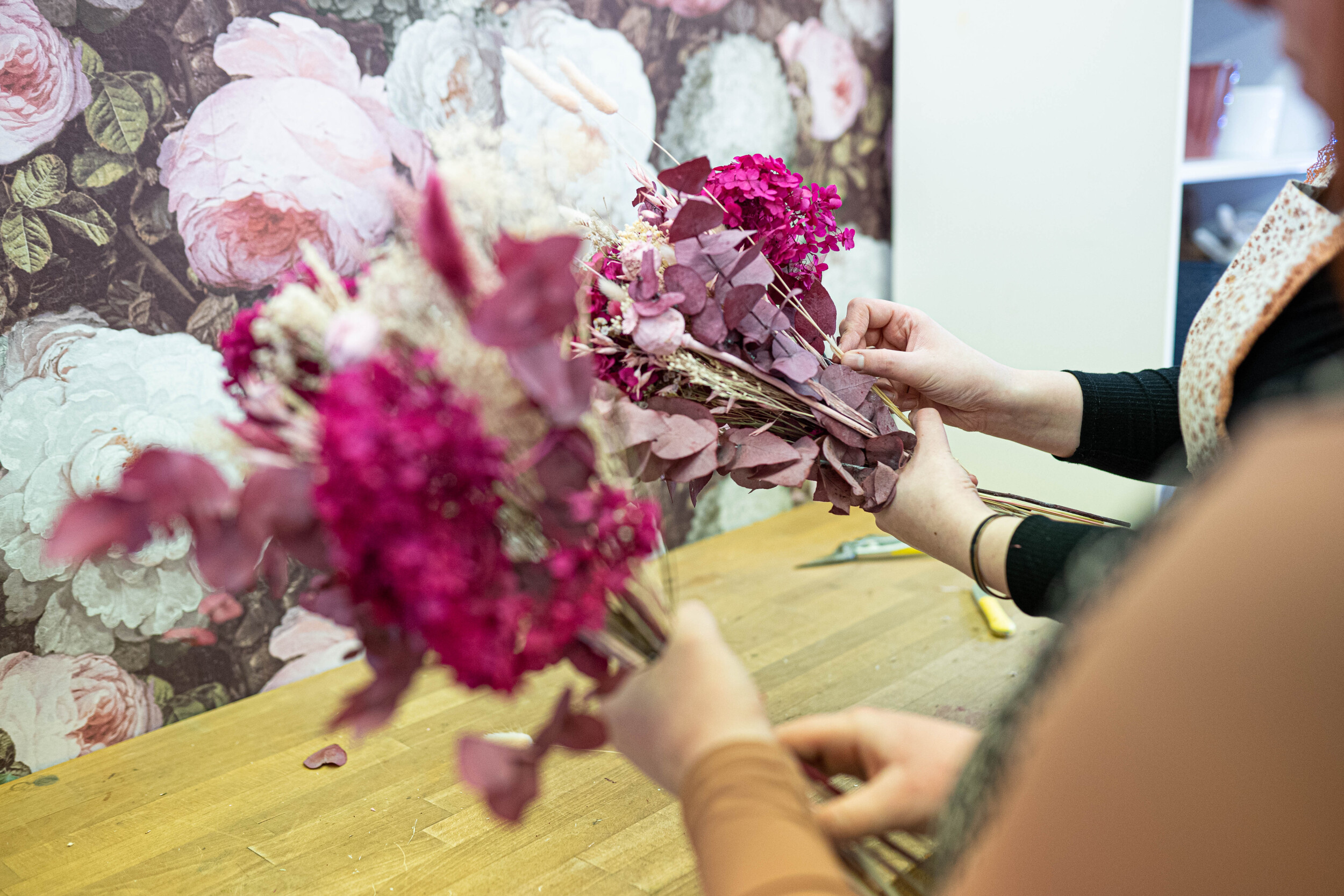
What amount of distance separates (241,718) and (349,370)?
0.97 meters

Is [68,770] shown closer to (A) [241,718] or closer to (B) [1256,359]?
(A) [241,718]

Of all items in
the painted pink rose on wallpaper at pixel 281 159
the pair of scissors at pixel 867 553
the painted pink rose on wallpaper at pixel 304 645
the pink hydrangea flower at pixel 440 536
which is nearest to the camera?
the pink hydrangea flower at pixel 440 536

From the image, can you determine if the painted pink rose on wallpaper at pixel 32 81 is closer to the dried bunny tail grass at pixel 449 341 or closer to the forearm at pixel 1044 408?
the dried bunny tail grass at pixel 449 341

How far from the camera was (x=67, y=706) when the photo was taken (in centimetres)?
110

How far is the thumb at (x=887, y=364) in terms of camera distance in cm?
90

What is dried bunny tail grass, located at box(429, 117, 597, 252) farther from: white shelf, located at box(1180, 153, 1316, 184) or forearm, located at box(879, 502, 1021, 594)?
white shelf, located at box(1180, 153, 1316, 184)

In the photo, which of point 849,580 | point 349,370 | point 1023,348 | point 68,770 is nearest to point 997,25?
point 1023,348

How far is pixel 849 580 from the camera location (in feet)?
4.84

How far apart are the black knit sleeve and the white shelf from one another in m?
0.95

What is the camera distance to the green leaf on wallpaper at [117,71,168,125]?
1073mm

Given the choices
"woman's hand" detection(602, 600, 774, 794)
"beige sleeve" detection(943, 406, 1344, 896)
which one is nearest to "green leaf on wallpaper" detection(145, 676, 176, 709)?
"woman's hand" detection(602, 600, 774, 794)

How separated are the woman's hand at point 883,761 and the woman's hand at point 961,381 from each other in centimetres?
44

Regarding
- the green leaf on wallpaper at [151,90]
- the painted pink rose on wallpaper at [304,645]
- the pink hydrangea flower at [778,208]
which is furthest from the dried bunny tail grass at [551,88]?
the painted pink rose on wallpaper at [304,645]

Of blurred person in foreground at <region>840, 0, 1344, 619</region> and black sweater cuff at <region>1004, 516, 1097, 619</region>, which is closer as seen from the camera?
blurred person in foreground at <region>840, 0, 1344, 619</region>
